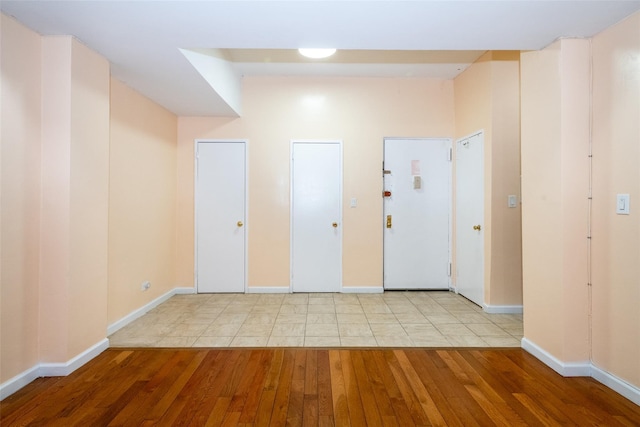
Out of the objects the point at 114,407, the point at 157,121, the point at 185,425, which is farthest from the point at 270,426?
the point at 157,121

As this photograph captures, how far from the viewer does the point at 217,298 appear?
396 cm

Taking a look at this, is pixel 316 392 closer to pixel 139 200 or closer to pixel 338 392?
pixel 338 392

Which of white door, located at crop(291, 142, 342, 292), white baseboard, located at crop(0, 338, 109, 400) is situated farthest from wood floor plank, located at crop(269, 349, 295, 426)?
white door, located at crop(291, 142, 342, 292)

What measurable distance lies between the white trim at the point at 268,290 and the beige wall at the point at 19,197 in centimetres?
227

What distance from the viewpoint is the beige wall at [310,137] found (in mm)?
4176

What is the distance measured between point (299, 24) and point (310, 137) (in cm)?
217

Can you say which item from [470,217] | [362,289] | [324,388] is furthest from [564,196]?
[362,289]

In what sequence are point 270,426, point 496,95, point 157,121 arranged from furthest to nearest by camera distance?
point 157,121
point 496,95
point 270,426

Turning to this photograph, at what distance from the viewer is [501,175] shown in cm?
342

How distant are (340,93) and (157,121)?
225 cm

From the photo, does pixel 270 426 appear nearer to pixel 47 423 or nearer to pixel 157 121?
pixel 47 423

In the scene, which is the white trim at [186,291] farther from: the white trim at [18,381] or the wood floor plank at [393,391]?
the wood floor plank at [393,391]

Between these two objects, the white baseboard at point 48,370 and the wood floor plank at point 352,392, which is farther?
the white baseboard at point 48,370

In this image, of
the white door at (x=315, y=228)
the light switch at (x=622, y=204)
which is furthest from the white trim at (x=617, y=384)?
the white door at (x=315, y=228)
